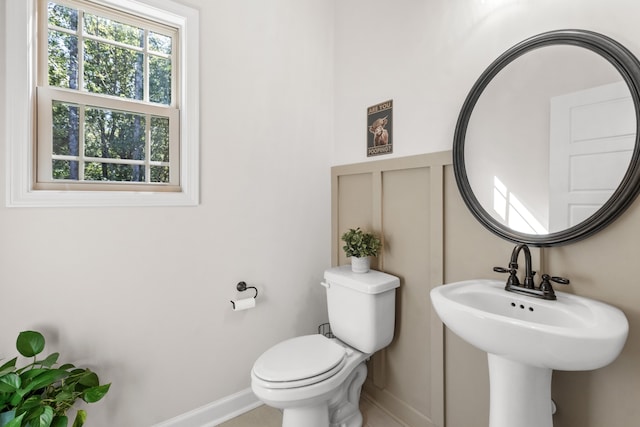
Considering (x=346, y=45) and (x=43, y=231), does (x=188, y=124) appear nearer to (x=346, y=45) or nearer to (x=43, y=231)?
(x=43, y=231)

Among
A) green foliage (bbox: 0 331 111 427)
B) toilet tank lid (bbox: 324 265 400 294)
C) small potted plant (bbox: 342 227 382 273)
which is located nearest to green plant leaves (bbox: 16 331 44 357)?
green foliage (bbox: 0 331 111 427)

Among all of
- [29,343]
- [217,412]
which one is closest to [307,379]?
[217,412]

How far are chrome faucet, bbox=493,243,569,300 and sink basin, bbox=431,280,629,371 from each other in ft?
0.08

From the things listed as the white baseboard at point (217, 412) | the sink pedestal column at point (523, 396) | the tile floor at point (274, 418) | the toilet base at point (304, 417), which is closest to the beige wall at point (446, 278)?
the tile floor at point (274, 418)

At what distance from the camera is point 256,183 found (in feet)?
6.10

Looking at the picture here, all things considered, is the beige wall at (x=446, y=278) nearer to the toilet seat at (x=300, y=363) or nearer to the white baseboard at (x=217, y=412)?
the toilet seat at (x=300, y=363)

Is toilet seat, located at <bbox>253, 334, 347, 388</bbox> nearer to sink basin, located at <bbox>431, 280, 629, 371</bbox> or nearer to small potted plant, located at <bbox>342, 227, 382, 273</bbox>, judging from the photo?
small potted plant, located at <bbox>342, 227, 382, 273</bbox>

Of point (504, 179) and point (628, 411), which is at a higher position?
point (504, 179)

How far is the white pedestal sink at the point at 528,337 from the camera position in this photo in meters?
0.81

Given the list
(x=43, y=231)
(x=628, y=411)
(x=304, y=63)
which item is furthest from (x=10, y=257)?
(x=628, y=411)

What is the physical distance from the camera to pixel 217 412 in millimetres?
1732

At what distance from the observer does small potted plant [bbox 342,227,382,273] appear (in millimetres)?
1755

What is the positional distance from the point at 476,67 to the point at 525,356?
1.20 metres

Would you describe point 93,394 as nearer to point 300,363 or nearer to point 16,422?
point 16,422
